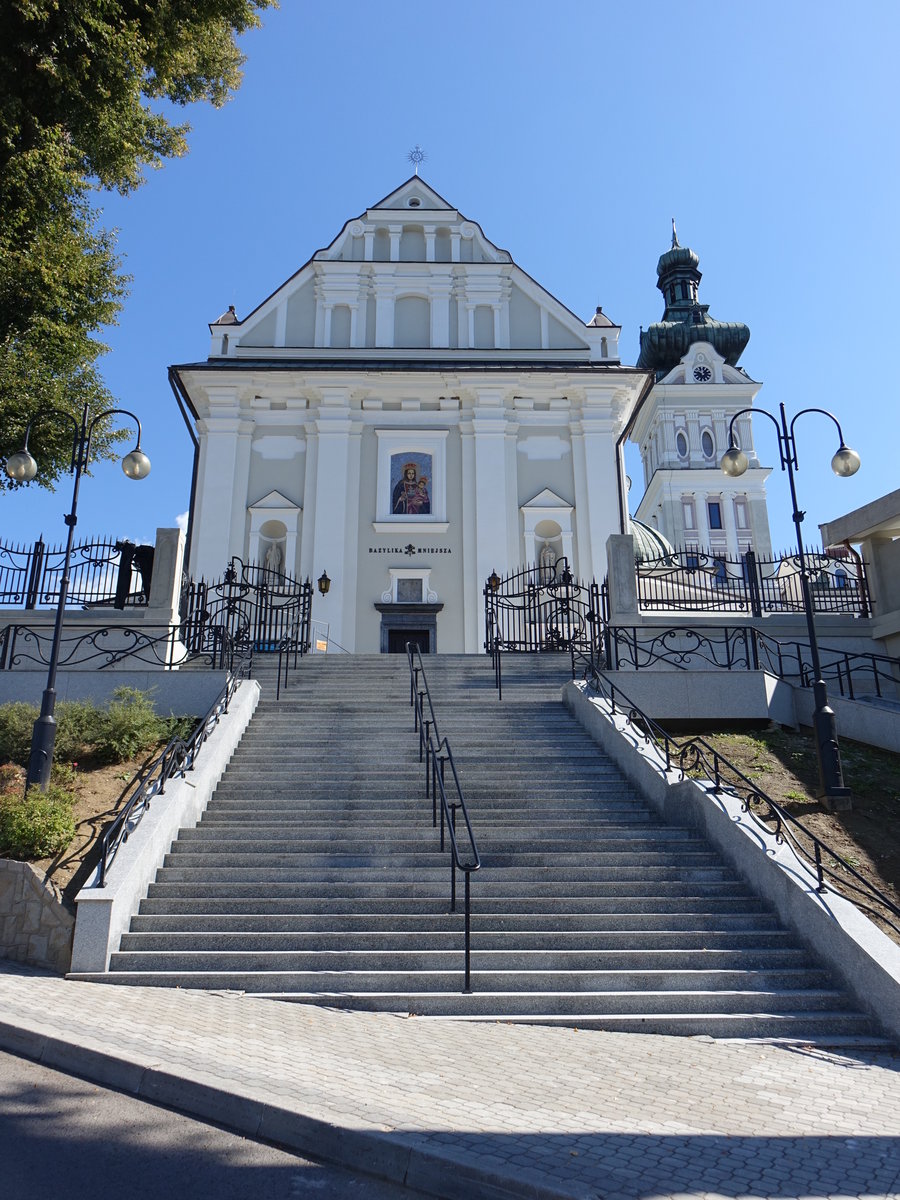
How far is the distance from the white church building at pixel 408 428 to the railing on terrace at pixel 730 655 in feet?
26.9

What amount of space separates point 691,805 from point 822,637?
24.8ft

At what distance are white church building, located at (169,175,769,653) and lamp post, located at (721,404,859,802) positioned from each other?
39.0 ft

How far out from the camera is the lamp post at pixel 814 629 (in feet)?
34.5

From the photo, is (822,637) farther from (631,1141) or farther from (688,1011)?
(631,1141)

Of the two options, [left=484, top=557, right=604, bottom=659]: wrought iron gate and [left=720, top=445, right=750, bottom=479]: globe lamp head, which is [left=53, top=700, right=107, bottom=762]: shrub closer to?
[left=484, top=557, right=604, bottom=659]: wrought iron gate

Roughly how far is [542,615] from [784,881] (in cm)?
1322

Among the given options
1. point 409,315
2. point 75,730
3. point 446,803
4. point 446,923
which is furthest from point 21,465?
point 409,315

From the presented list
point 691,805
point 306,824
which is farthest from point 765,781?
point 306,824

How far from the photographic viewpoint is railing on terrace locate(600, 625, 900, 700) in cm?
1531

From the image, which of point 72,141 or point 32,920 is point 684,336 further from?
point 32,920

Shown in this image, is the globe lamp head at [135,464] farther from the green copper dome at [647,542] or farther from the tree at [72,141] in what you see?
the green copper dome at [647,542]

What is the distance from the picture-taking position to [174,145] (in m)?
16.7

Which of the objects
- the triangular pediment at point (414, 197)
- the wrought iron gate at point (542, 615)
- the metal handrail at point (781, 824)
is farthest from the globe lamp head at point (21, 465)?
the triangular pediment at point (414, 197)

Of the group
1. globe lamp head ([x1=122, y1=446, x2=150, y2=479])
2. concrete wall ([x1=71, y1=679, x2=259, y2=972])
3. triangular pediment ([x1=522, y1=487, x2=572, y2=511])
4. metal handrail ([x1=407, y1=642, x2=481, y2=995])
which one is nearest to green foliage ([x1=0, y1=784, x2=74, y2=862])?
concrete wall ([x1=71, y1=679, x2=259, y2=972])
